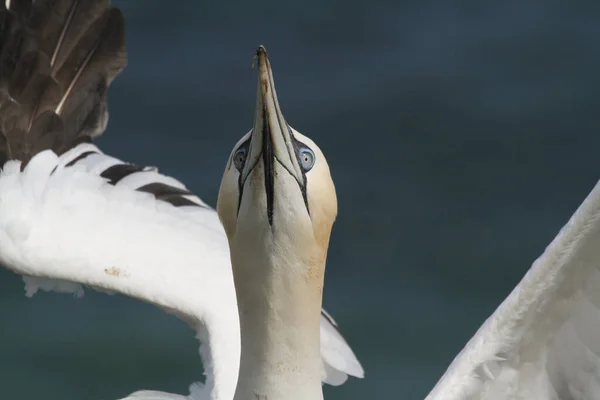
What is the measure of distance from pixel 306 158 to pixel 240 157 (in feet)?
0.60

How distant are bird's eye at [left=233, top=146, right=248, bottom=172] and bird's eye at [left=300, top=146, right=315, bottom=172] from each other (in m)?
0.16

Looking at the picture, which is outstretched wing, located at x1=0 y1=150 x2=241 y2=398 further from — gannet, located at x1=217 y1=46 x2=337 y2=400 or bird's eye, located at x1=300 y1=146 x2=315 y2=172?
bird's eye, located at x1=300 y1=146 x2=315 y2=172

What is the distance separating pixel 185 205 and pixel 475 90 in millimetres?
2899

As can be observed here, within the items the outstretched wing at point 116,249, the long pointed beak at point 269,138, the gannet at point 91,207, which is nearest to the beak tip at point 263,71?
the long pointed beak at point 269,138

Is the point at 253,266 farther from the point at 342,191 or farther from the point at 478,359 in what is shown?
the point at 342,191

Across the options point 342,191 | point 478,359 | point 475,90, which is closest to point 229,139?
point 342,191

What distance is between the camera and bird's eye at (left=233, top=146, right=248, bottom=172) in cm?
392

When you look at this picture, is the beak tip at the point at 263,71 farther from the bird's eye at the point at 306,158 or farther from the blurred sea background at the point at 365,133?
the blurred sea background at the point at 365,133

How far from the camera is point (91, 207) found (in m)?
6.13

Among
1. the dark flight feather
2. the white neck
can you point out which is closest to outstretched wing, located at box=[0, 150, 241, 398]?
the dark flight feather

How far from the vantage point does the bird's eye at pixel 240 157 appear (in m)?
3.92

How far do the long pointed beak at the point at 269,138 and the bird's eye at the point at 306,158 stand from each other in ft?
0.09

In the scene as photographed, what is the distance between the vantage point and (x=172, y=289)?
5.93 meters

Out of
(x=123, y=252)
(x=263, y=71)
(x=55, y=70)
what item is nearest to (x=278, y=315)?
(x=263, y=71)
